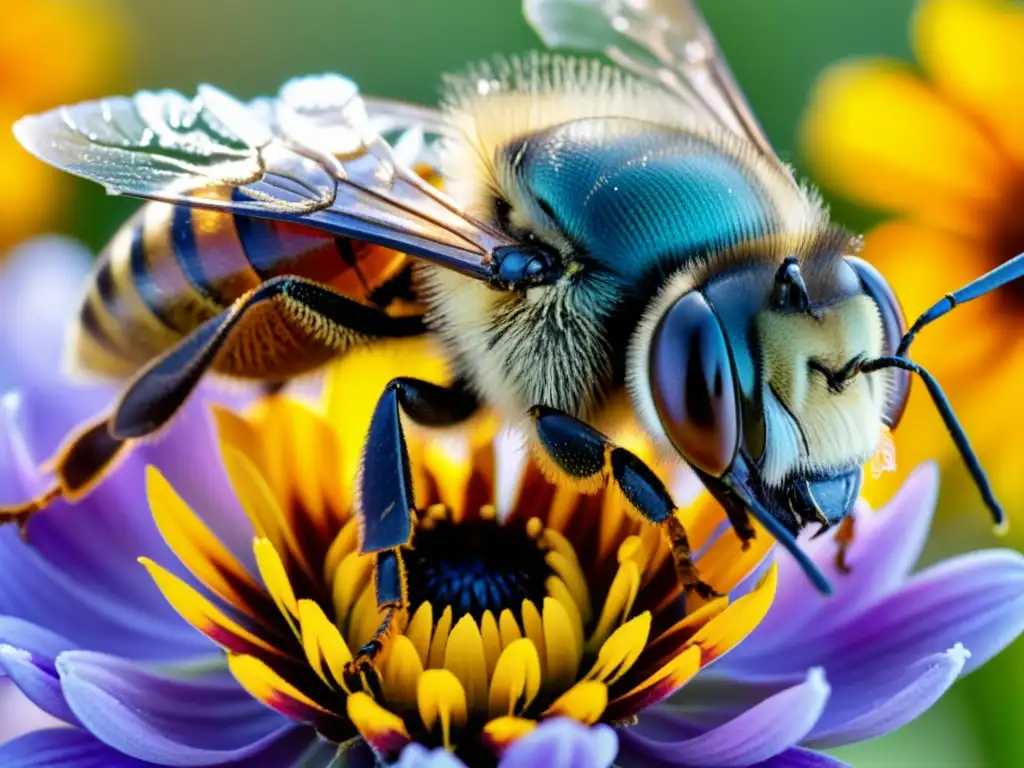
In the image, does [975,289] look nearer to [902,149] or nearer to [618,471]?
[618,471]

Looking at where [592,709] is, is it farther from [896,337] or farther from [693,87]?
[693,87]

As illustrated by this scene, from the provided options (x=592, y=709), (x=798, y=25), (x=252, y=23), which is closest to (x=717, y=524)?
(x=592, y=709)

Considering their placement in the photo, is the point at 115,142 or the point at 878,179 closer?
the point at 115,142

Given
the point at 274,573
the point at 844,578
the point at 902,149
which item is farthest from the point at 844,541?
the point at 902,149

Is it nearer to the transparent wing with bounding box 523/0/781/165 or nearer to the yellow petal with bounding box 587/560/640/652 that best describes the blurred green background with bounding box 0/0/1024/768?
the transparent wing with bounding box 523/0/781/165

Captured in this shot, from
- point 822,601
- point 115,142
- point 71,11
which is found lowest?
point 822,601

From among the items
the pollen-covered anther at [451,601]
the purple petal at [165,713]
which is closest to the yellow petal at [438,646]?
the pollen-covered anther at [451,601]
